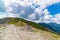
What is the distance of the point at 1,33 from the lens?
8844mm

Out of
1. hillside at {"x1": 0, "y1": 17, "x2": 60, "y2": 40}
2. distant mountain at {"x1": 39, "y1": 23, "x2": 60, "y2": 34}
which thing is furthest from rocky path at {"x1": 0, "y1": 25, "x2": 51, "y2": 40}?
distant mountain at {"x1": 39, "y1": 23, "x2": 60, "y2": 34}

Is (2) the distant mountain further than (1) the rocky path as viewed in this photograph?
Yes

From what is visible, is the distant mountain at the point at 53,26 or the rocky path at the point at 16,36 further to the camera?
the distant mountain at the point at 53,26

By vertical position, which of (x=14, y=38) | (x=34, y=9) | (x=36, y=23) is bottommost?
(x=14, y=38)

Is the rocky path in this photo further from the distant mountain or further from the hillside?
the distant mountain

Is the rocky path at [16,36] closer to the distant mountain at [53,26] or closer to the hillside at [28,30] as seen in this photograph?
the hillside at [28,30]

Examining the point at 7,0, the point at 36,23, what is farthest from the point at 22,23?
the point at 7,0

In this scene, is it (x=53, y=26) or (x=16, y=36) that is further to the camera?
(x=53, y=26)

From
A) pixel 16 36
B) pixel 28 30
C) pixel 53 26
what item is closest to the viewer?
pixel 16 36

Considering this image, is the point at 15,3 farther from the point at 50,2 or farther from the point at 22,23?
the point at 22,23

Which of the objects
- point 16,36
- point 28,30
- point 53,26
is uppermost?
point 53,26

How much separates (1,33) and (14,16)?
0.98 meters

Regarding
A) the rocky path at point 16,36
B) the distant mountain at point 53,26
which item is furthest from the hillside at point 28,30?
the distant mountain at point 53,26

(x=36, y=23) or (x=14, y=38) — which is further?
(x=36, y=23)
